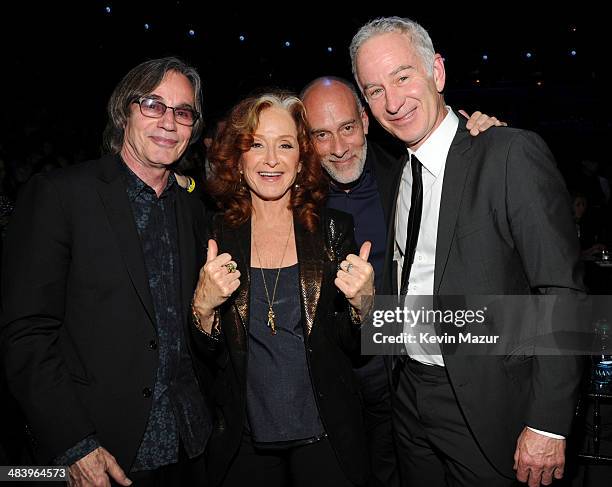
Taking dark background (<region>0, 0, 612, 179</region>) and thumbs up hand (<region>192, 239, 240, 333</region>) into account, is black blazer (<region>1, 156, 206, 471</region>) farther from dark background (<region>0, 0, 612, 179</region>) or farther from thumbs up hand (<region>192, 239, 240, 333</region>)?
dark background (<region>0, 0, 612, 179</region>)

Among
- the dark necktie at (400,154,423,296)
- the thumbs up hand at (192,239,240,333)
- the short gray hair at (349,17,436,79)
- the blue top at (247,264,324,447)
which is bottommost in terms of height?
the blue top at (247,264,324,447)

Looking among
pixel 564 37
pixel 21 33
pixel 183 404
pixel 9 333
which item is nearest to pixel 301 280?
pixel 183 404

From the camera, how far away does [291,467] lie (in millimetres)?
2076

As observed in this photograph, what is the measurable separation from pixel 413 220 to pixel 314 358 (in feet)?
2.19

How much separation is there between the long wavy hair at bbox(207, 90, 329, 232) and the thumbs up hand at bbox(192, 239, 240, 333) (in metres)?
0.38

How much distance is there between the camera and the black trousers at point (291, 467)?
204cm

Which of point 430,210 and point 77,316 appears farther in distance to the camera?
point 430,210

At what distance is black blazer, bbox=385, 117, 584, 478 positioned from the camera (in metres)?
1.73

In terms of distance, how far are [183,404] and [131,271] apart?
0.53 metres

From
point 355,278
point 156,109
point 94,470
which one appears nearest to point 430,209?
point 355,278

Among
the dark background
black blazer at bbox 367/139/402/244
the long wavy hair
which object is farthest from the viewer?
the dark background

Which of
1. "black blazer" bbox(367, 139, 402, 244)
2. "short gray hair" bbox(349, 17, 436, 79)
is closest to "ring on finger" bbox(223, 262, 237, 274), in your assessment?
"black blazer" bbox(367, 139, 402, 244)

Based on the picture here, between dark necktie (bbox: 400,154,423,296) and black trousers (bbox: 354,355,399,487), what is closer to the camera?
dark necktie (bbox: 400,154,423,296)

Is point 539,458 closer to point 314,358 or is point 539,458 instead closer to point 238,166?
point 314,358
